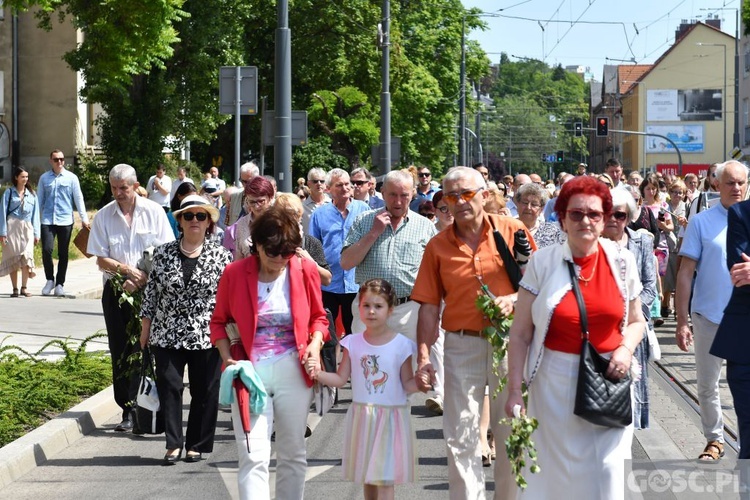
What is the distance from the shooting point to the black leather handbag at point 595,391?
5.32 m

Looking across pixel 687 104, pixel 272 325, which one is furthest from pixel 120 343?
pixel 687 104

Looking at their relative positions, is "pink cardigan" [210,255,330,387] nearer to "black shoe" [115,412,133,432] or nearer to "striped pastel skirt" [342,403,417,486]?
"striped pastel skirt" [342,403,417,486]

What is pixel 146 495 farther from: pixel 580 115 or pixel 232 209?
pixel 580 115

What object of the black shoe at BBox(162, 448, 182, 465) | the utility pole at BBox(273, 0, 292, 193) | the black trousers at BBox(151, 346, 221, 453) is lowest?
the black shoe at BBox(162, 448, 182, 465)

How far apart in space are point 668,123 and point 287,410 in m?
104

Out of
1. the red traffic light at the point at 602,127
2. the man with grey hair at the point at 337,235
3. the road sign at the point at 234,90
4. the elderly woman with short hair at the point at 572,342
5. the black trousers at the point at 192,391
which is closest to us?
the elderly woman with short hair at the point at 572,342

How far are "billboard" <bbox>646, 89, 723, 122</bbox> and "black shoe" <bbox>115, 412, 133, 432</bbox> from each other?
99.3 m

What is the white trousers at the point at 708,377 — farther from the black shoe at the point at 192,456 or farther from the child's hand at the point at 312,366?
the black shoe at the point at 192,456

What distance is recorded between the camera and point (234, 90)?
17.7 meters

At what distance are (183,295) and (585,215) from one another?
11.6 ft

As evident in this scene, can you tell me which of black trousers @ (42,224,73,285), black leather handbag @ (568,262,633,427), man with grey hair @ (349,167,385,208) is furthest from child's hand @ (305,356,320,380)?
black trousers @ (42,224,73,285)

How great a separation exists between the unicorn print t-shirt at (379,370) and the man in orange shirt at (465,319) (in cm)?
18

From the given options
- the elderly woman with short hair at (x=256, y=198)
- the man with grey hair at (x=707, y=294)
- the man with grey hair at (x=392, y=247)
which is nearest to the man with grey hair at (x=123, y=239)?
the elderly woman with short hair at (x=256, y=198)

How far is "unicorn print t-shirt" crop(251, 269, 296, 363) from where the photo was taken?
649 centimetres
